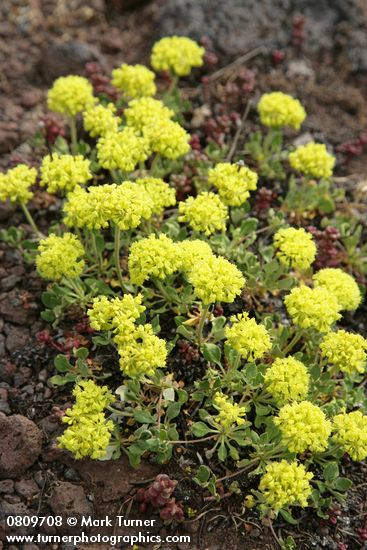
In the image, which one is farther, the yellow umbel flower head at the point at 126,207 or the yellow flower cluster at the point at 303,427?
the yellow umbel flower head at the point at 126,207

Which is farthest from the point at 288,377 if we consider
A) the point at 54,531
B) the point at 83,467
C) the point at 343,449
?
the point at 54,531

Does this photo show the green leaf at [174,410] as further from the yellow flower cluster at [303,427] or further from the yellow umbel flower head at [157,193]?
the yellow umbel flower head at [157,193]

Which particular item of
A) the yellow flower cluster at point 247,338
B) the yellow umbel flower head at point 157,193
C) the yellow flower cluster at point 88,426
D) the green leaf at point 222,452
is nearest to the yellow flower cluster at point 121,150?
the yellow umbel flower head at point 157,193

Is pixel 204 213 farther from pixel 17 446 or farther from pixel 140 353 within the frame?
pixel 17 446

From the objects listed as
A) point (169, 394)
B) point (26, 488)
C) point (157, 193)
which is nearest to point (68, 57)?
point (157, 193)

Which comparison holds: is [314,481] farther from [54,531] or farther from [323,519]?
[54,531]

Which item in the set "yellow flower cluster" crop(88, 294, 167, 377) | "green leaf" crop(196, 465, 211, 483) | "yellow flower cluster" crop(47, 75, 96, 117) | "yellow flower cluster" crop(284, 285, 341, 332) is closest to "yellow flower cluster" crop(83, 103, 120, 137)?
"yellow flower cluster" crop(47, 75, 96, 117)

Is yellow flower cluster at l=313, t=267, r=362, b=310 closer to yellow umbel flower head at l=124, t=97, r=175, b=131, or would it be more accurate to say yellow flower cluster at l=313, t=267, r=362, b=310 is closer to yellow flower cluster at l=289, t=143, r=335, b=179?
yellow flower cluster at l=289, t=143, r=335, b=179
